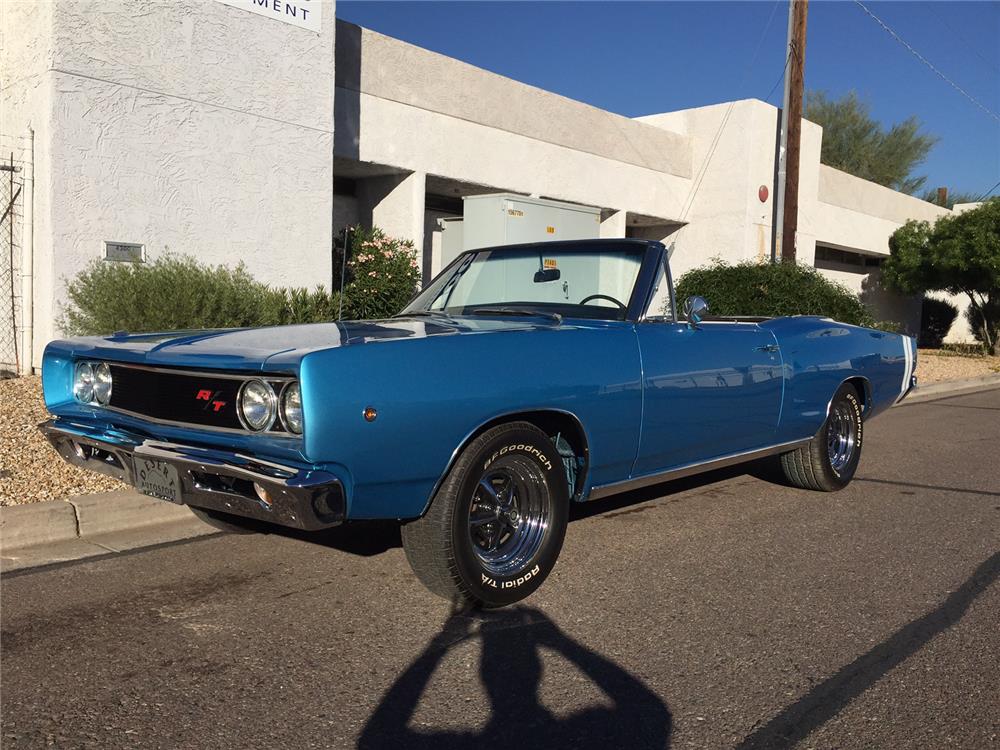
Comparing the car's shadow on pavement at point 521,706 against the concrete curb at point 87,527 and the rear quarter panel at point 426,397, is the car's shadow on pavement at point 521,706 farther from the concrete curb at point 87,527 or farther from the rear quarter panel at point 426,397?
the concrete curb at point 87,527

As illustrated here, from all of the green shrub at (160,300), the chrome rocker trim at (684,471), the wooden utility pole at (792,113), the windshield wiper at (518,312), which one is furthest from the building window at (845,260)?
the windshield wiper at (518,312)

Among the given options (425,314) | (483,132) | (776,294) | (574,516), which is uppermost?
(483,132)

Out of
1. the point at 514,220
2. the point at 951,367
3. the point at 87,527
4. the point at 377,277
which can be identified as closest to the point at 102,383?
the point at 87,527

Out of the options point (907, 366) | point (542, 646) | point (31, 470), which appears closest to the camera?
point (542, 646)

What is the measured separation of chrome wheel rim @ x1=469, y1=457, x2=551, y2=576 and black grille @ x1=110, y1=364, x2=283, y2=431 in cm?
96

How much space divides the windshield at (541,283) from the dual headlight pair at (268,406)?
172cm

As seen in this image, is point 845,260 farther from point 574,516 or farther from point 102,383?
point 102,383

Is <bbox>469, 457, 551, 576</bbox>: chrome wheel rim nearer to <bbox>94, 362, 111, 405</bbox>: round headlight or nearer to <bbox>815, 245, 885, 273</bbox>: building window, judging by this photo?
<bbox>94, 362, 111, 405</bbox>: round headlight

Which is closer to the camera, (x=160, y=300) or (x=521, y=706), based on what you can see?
(x=521, y=706)

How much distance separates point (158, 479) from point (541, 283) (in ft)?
7.62

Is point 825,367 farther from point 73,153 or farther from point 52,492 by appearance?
point 73,153

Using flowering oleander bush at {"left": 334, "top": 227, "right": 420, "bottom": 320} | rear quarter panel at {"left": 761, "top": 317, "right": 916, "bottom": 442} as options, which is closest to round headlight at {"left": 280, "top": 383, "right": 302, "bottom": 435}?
rear quarter panel at {"left": 761, "top": 317, "right": 916, "bottom": 442}

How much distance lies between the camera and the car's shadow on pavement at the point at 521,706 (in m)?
2.72

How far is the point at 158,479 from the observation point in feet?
11.9
